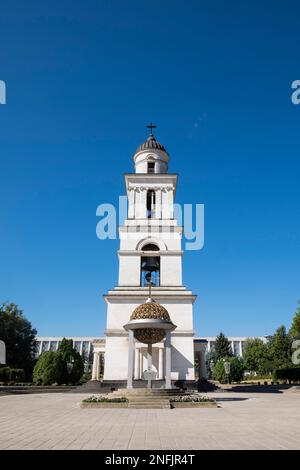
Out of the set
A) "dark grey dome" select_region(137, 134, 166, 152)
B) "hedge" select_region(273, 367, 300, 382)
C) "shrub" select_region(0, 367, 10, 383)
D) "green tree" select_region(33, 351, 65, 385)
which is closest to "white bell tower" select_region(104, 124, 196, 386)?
"dark grey dome" select_region(137, 134, 166, 152)

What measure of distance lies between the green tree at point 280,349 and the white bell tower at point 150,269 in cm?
4048

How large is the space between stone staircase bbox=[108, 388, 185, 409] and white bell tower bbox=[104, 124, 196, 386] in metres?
8.81

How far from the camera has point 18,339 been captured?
52.0 metres

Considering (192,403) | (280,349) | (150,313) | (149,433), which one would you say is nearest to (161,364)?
(150,313)

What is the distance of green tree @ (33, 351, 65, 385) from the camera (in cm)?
3738

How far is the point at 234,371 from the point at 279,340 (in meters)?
15.0

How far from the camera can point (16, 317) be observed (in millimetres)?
53750

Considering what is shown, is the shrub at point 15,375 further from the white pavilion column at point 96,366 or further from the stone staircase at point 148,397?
the stone staircase at point 148,397

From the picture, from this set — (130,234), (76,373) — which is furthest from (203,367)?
(76,373)

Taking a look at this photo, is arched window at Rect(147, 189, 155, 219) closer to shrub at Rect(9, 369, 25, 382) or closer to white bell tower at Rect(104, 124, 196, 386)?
white bell tower at Rect(104, 124, 196, 386)

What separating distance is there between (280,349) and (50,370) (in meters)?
43.7

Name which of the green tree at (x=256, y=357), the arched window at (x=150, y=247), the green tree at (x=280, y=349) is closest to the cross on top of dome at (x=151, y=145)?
the arched window at (x=150, y=247)

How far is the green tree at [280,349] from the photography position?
61812mm
